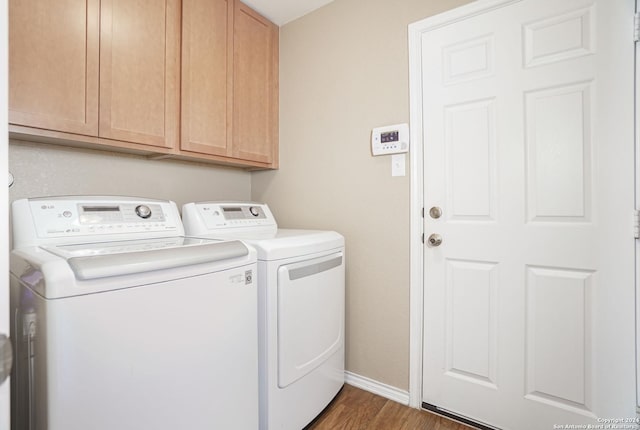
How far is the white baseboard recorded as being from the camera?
1.70m

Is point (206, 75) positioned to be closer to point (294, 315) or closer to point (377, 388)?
A: point (294, 315)

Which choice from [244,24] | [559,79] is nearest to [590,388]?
[559,79]

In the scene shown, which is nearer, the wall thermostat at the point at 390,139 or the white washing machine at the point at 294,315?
the white washing machine at the point at 294,315

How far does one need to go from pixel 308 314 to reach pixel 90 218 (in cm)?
100

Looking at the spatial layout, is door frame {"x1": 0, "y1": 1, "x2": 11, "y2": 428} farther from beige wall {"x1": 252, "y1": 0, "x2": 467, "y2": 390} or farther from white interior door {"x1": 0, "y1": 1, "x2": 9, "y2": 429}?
beige wall {"x1": 252, "y1": 0, "x2": 467, "y2": 390}

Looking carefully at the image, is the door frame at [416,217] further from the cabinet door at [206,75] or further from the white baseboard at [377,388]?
the cabinet door at [206,75]

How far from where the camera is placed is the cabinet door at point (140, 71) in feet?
4.48

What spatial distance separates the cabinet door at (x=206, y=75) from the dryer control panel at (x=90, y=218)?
41 centimetres

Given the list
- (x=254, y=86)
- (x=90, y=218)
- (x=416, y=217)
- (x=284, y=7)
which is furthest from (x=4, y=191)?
(x=284, y=7)

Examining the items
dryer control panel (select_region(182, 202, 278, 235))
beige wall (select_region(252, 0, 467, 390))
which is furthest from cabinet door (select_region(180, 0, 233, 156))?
beige wall (select_region(252, 0, 467, 390))

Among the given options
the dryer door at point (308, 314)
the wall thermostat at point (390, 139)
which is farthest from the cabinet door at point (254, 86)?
the dryer door at point (308, 314)

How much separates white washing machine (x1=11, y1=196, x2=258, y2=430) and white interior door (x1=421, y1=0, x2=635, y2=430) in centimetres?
102

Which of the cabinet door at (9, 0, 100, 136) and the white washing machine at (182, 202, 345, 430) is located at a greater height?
the cabinet door at (9, 0, 100, 136)

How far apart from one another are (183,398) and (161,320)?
0.28 meters
